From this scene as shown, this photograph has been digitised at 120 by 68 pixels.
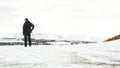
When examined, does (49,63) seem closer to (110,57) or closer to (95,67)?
(95,67)

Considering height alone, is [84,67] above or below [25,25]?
below

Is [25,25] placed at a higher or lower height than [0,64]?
higher

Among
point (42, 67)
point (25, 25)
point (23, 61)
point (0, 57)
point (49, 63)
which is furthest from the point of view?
point (25, 25)

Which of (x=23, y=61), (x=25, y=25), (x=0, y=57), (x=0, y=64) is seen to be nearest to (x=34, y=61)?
(x=23, y=61)

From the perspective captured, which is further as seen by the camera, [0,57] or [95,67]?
[0,57]

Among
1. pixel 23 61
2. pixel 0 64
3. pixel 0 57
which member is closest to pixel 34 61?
pixel 23 61

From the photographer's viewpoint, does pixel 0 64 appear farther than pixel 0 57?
No

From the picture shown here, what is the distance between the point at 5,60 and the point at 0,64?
4.36 feet

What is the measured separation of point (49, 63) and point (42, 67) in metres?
1.08

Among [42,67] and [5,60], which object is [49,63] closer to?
[42,67]

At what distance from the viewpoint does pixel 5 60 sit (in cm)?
1483

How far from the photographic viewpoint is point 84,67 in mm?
12516

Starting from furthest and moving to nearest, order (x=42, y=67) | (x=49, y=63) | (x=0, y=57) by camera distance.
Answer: (x=0, y=57) → (x=49, y=63) → (x=42, y=67)

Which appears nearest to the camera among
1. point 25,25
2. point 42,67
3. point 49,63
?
point 42,67
